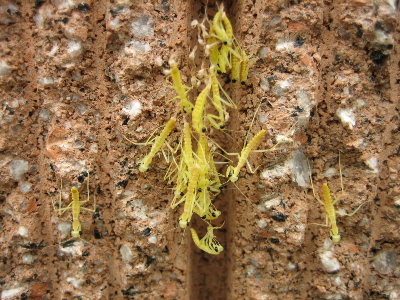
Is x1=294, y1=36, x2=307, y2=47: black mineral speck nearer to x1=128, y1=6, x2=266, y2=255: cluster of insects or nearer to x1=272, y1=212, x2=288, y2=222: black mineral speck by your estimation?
x1=128, y1=6, x2=266, y2=255: cluster of insects

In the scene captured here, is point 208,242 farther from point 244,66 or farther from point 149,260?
point 244,66

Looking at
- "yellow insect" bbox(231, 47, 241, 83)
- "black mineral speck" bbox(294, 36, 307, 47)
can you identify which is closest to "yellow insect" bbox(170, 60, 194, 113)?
"yellow insect" bbox(231, 47, 241, 83)

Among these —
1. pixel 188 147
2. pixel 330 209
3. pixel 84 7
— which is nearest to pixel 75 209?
pixel 188 147

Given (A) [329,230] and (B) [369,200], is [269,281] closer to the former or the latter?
(A) [329,230]

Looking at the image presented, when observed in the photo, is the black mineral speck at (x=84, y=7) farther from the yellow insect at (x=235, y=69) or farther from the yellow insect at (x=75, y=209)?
the yellow insect at (x=75, y=209)

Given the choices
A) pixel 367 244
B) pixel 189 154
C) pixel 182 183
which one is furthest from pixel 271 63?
pixel 367 244

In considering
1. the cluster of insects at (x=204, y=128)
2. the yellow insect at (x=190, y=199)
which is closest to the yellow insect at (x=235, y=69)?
the cluster of insects at (x=204, y=128)
